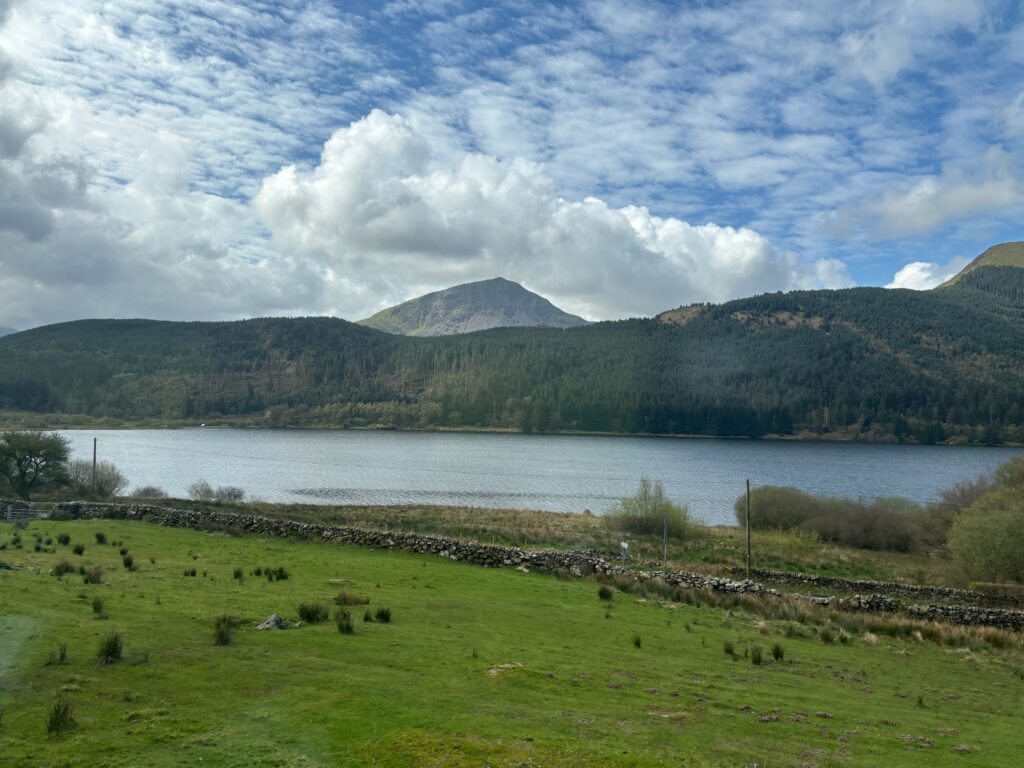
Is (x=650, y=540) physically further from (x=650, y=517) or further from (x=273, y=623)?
(x=273, y=623)

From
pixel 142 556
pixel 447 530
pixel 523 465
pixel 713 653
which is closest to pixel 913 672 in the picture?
pixel 713 653

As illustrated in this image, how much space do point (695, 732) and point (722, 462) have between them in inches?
5270

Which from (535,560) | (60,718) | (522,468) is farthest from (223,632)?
(522,468)

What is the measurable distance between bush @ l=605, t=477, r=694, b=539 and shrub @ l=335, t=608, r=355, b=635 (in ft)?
137

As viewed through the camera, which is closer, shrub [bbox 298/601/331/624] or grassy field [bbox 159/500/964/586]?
shrub [bbox 298/601/331/624]

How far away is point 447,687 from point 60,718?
17.8ft

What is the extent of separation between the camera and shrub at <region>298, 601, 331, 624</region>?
1548 cm

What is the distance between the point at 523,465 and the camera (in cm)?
12700

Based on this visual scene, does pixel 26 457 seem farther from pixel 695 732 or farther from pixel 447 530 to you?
pixel 695 732

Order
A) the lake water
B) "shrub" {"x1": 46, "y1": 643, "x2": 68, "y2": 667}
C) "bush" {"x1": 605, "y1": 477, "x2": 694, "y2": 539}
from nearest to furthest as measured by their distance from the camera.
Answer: "shrub" {"x1": 46, "y1": 643, "x2": 68, "y2": 667} → "bush" {"x1": 605, "y1": 477, "x2": 694, "y2": 539} → the lake water

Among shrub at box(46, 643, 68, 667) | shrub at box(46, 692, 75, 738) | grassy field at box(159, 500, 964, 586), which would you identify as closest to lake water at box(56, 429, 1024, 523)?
grassy field at box(159, 500, 964, 586)

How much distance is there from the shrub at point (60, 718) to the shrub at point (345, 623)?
19.9ft

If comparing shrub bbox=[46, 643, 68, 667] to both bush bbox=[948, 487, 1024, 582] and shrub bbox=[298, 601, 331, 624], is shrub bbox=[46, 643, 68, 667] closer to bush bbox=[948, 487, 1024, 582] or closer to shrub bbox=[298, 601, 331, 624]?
shrub bbox=[298, 601, 331, 624]

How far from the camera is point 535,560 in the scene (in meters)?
31.0
